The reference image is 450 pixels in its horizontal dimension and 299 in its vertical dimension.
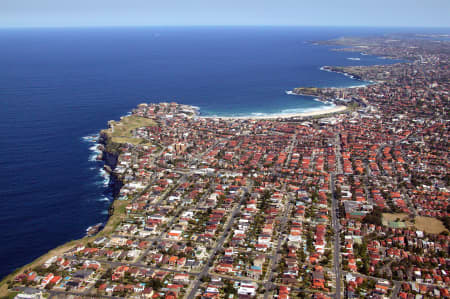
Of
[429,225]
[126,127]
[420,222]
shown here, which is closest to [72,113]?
[126,127]

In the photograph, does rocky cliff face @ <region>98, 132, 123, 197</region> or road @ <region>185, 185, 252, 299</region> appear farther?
rocky cliff face @ <region>98, 132, 123, 197</region>

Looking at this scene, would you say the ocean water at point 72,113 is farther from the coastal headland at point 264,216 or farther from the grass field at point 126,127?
the coastal headland at point 264,216

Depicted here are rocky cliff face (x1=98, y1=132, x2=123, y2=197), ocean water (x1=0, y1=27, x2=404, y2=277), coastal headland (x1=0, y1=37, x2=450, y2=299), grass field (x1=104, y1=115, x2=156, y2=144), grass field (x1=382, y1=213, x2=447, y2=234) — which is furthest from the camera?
grass field (x1=104, y1=115, x2=156, y2=144)

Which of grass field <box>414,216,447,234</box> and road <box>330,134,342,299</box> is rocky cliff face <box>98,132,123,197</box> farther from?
grass field <box>414,216,447,234</box>

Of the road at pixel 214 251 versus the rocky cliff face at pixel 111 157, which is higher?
the rocky cliff face at pixel 111 157

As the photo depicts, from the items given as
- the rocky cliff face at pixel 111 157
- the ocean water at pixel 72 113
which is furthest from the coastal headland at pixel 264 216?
the ocean water at pixel 72 113

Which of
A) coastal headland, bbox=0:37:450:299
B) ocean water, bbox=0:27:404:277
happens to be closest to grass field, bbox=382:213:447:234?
coastal headland, bbox=0:37:450:299

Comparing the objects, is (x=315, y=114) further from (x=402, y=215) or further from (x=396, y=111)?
(x=402, y=215)

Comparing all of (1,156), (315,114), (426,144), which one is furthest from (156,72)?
(426,144)
